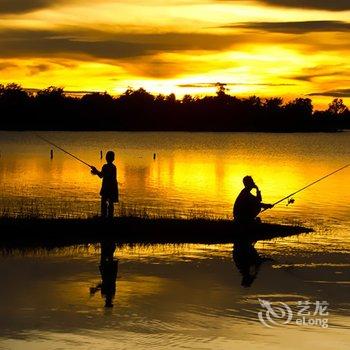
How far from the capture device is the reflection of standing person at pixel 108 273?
57.0ft

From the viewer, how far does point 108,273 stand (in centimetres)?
1989

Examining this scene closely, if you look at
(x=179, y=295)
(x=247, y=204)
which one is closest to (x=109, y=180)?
(x=247, y=204)

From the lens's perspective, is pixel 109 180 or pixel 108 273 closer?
pixel 108 273

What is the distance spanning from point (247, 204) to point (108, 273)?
19.7 feet

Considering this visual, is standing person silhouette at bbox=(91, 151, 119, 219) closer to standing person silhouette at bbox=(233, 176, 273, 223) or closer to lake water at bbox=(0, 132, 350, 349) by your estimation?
lake water at bbox=(0, 132, 350, 349)

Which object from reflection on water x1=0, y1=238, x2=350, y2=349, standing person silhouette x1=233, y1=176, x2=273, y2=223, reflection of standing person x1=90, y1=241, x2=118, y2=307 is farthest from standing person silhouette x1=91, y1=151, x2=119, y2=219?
standing person silhouette x1=233, y1=176, x2=273, y2=223

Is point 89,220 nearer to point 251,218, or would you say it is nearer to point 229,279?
point 251,218

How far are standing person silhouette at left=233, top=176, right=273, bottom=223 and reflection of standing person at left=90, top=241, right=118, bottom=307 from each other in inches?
150

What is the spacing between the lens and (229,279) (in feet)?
64.5

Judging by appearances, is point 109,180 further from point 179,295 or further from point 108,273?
point 179,295

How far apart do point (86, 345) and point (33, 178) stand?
45.5 metres

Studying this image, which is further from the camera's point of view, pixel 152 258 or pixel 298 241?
pixel 298 241

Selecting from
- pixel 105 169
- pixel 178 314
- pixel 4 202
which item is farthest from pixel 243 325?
pixel 4 202

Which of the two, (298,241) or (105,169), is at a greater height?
(105,169)
